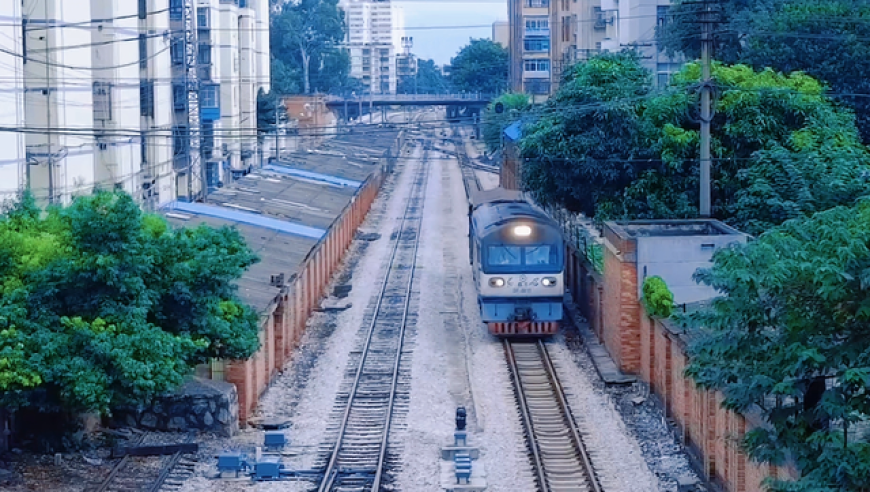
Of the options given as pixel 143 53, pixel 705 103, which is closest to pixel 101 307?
pixel 705 103

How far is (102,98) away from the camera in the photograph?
35188 mm

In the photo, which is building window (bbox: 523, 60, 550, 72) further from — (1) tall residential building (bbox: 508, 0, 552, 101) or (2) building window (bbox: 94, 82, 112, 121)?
(2) building window (bbox: 94, 82, 112, 121)

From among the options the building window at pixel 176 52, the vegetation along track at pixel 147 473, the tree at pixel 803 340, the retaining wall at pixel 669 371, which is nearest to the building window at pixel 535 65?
the building window at pixel 176 52

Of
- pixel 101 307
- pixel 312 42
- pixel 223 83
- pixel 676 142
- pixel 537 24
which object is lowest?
pixel 101 307

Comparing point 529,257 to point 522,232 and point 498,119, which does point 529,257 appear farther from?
point 498,119

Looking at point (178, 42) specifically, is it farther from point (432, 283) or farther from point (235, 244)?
point (235, 244)

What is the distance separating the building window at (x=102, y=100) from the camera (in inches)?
1380

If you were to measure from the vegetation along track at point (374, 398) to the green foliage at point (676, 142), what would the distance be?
14.7ft

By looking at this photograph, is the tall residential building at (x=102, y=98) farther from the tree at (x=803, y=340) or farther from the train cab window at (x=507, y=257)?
the tree at (x=803, y=340)

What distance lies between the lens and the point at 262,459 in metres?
15.4

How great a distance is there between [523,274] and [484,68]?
84.9 metres

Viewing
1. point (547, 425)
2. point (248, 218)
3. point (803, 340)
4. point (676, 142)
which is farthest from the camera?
point (248, 218)

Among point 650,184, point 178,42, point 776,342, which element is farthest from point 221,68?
point 776,342

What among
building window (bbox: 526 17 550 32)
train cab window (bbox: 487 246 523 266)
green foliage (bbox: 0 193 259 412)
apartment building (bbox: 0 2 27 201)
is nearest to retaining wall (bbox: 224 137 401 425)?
green foliage (bbox: 0 193 259 412)
